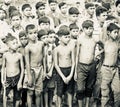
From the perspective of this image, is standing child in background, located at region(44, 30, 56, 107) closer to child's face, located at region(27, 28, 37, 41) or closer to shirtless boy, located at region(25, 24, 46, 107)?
shirtless boy, located at region(25, 24, 46, 107)

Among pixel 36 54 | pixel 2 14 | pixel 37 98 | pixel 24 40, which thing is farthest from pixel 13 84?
pixel 2 14

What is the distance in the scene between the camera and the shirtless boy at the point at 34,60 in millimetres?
6672

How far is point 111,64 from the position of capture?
6.67 metres

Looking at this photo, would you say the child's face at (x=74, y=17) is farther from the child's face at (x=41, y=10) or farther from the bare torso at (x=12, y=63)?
the bare torso at (x=12, y=63)

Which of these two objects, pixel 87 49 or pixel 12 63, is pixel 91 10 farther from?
pixel 12 63

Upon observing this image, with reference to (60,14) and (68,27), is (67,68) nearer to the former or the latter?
(68,27)

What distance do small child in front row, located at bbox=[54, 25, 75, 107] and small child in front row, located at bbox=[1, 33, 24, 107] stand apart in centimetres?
67

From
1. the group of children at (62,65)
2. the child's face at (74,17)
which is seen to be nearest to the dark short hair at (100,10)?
the child's face at (74,17)

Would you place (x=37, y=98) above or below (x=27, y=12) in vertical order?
below

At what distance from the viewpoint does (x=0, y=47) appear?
720 cm

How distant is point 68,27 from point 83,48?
49 cm

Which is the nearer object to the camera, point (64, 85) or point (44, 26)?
point (64, 85)

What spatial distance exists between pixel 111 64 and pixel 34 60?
1382mm

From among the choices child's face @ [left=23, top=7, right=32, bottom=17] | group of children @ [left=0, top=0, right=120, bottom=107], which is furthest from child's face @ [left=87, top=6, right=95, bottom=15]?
child's face @ [left=23, top=7, right=32, bottom=17]
